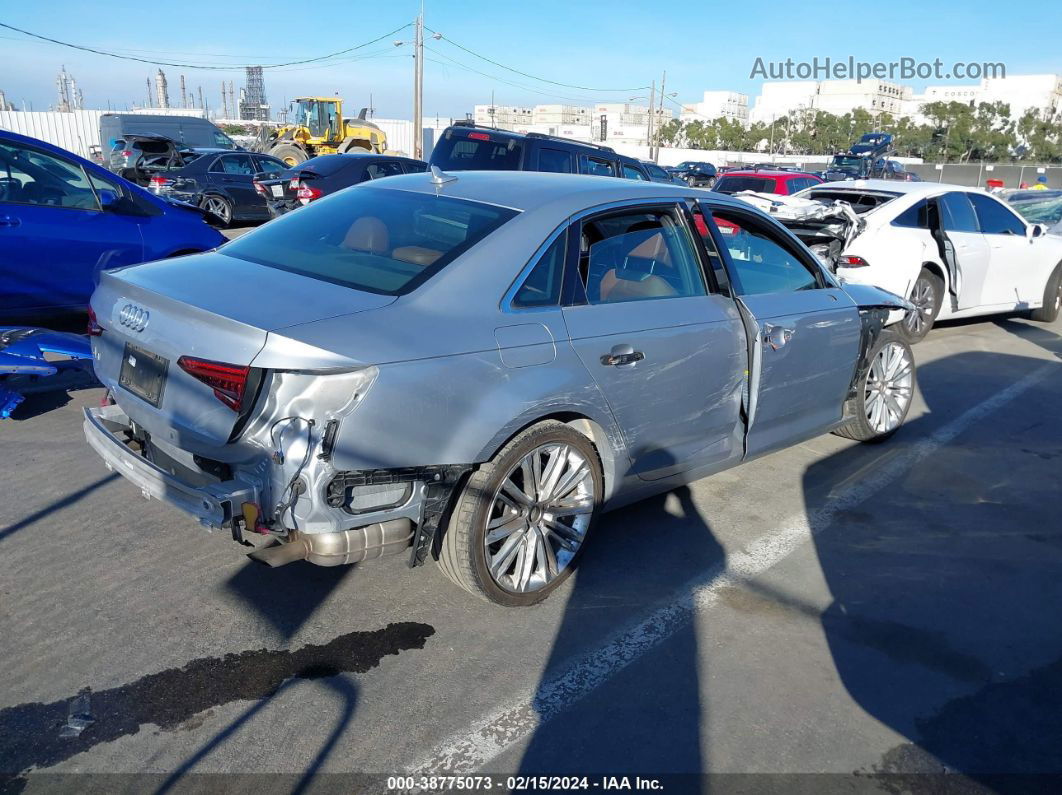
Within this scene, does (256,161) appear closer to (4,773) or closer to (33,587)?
(33,587)

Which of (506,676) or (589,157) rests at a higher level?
(589,157)

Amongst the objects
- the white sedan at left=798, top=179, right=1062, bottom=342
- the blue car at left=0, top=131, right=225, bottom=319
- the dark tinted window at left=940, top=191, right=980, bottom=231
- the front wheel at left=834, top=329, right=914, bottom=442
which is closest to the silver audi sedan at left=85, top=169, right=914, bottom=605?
the front wheel at left=834, top=329, right=914, bottom=442

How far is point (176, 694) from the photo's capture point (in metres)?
2.90

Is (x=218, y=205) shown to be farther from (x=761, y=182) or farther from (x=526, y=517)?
(x=526, y=517)

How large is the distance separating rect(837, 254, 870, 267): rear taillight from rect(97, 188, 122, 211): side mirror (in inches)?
251

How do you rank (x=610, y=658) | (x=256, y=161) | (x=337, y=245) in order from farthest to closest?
(x=256, y=161) < (x=337, y=245) < (x=610, y=658)

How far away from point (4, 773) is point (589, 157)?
984 centimetres

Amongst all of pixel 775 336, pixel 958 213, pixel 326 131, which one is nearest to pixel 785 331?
pixel 775 336

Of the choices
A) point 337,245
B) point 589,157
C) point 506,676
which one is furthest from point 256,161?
point 506,676

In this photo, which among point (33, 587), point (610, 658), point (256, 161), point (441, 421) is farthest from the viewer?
point (256, 161)

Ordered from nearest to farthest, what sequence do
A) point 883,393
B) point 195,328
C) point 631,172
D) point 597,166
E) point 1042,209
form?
point 195,328 → point 883,393 → point 597,166 → point 631,172 → point 1042,209

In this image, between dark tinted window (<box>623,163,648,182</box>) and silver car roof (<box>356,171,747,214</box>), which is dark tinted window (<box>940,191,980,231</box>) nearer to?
dark tinted window (<box>623,163,648,182</box>)

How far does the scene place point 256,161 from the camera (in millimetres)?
18859

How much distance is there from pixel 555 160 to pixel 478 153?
3.70 ft
